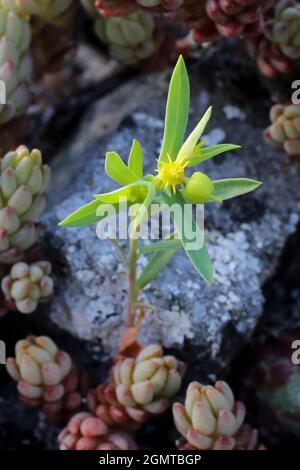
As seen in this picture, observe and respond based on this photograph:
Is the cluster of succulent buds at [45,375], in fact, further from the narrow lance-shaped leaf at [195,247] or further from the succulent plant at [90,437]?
the narrow lance-shaped leaf at [195,247]

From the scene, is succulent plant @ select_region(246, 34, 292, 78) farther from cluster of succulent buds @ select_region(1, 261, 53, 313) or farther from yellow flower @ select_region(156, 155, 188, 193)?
cluster of succulent buds @ select_region(1, 261, 53, 313)

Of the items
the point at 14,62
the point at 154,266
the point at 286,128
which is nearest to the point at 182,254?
the point at 154,266

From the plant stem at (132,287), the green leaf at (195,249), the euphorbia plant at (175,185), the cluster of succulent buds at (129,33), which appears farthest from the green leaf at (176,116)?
the cluster of succulent buds at (129,33)

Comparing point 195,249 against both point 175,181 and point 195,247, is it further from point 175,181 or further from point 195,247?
point 175,181

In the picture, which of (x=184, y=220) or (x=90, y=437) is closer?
(x=184, y=220)

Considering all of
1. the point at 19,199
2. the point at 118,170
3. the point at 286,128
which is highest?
the point at 118,170

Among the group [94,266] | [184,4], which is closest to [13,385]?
[94,266]
